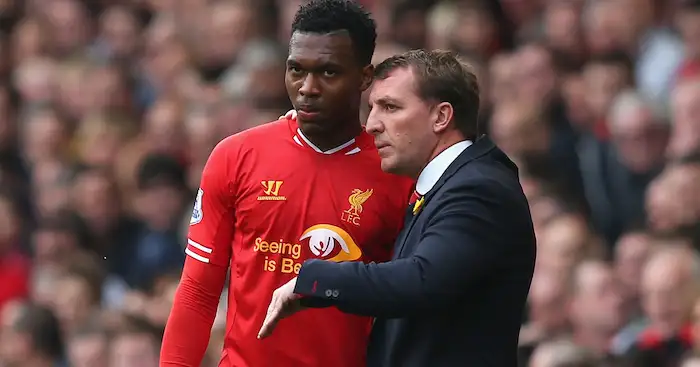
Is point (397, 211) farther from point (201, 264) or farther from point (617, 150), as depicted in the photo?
point (617, 150)

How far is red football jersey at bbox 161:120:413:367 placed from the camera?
5039 mm

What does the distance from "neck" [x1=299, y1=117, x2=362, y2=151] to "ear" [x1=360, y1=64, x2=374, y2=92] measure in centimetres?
14

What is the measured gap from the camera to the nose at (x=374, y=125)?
4.85 metres

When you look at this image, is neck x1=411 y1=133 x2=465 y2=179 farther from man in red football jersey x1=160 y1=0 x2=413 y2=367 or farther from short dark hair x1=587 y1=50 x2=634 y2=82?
short dark hair x1=587 y1=50 x2=634 y2=82

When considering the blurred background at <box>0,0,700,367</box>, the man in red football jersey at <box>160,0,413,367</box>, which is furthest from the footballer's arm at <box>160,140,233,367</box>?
the blurred background at <box>0,0,700,367</box>

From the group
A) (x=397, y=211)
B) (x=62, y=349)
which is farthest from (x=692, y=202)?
(x=62, y=349)

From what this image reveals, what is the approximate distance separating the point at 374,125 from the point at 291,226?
0.43 m

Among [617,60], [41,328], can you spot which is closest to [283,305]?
[41,328]

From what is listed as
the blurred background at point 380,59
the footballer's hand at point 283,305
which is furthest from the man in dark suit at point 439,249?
the blurred background at point 380,59

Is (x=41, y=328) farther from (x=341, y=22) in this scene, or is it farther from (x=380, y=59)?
(x=341, y=22)

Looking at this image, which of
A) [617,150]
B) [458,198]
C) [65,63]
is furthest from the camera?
[65,63]

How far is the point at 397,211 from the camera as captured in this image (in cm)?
511

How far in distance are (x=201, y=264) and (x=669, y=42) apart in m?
4.51

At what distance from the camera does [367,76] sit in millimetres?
5020
